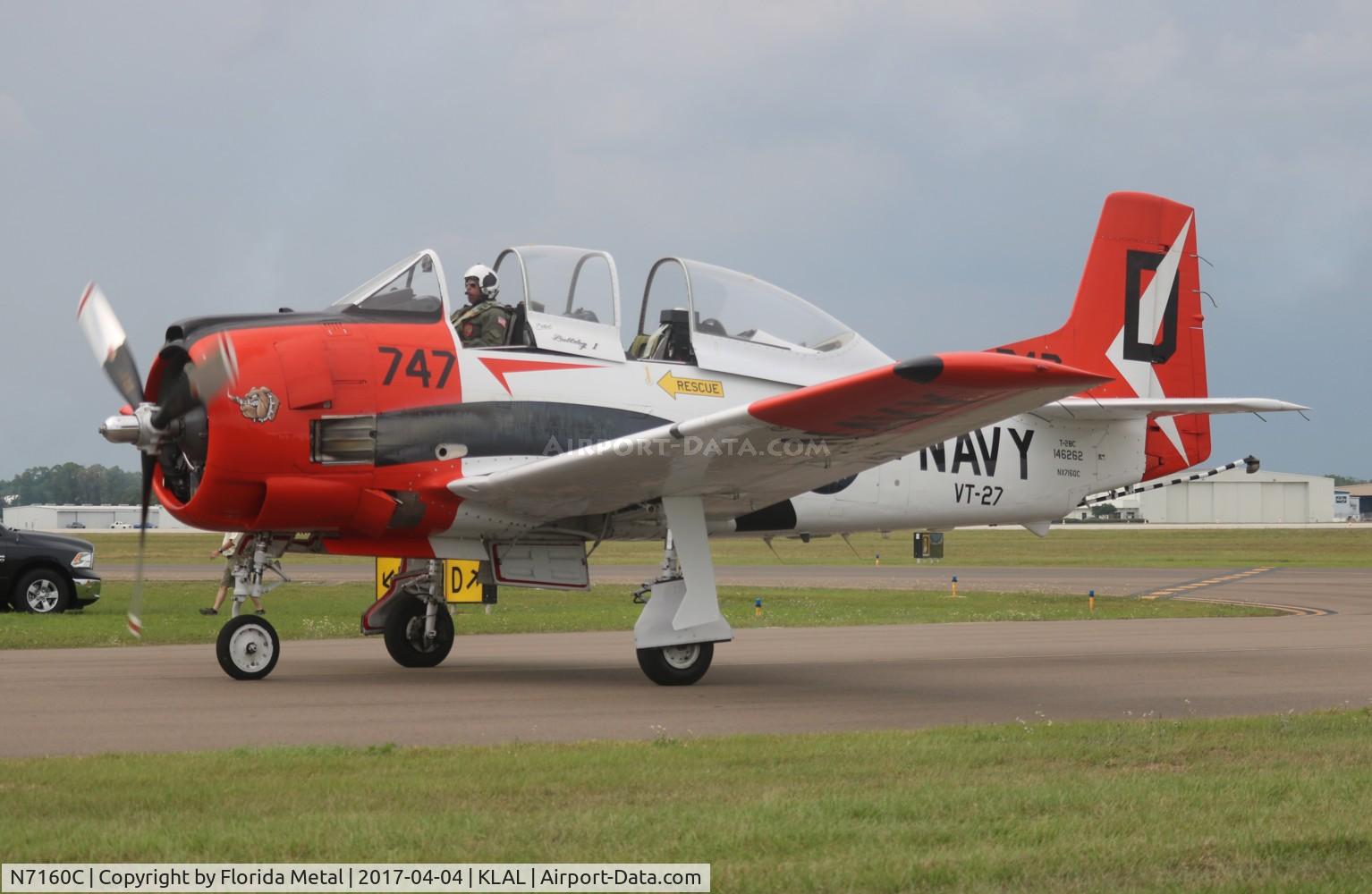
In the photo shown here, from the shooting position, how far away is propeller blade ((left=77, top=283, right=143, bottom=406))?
509 inches

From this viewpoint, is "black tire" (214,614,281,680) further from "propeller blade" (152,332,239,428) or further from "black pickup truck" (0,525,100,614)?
"black pickup truck" (0,525,100,614)

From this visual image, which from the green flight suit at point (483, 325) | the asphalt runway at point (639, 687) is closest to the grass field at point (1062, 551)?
the asphalt runway at point (639, 687)

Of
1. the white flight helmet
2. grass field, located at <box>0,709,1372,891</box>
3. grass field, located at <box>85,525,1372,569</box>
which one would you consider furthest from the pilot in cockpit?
grass field, located at <box>85,525,1372,569</box>

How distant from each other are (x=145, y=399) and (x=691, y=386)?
502 centimetres

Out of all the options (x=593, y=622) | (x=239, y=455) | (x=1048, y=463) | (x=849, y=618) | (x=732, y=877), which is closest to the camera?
(x=732, y=877)

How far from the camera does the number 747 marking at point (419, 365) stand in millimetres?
12867

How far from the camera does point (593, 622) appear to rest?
21859 mm

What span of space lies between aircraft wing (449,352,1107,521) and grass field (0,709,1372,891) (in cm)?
258

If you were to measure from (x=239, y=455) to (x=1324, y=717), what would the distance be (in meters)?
8.64

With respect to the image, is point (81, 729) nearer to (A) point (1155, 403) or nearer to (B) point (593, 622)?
(A) point (1155, 403)

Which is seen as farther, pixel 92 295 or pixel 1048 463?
pixel 1048 463

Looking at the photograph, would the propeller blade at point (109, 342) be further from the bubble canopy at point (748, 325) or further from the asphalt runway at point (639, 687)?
the bubble canopy at point (748, 325)

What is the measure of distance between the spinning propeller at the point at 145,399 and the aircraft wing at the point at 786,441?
7.45 ft

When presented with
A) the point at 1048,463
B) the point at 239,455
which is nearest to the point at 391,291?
the point at 239,455
